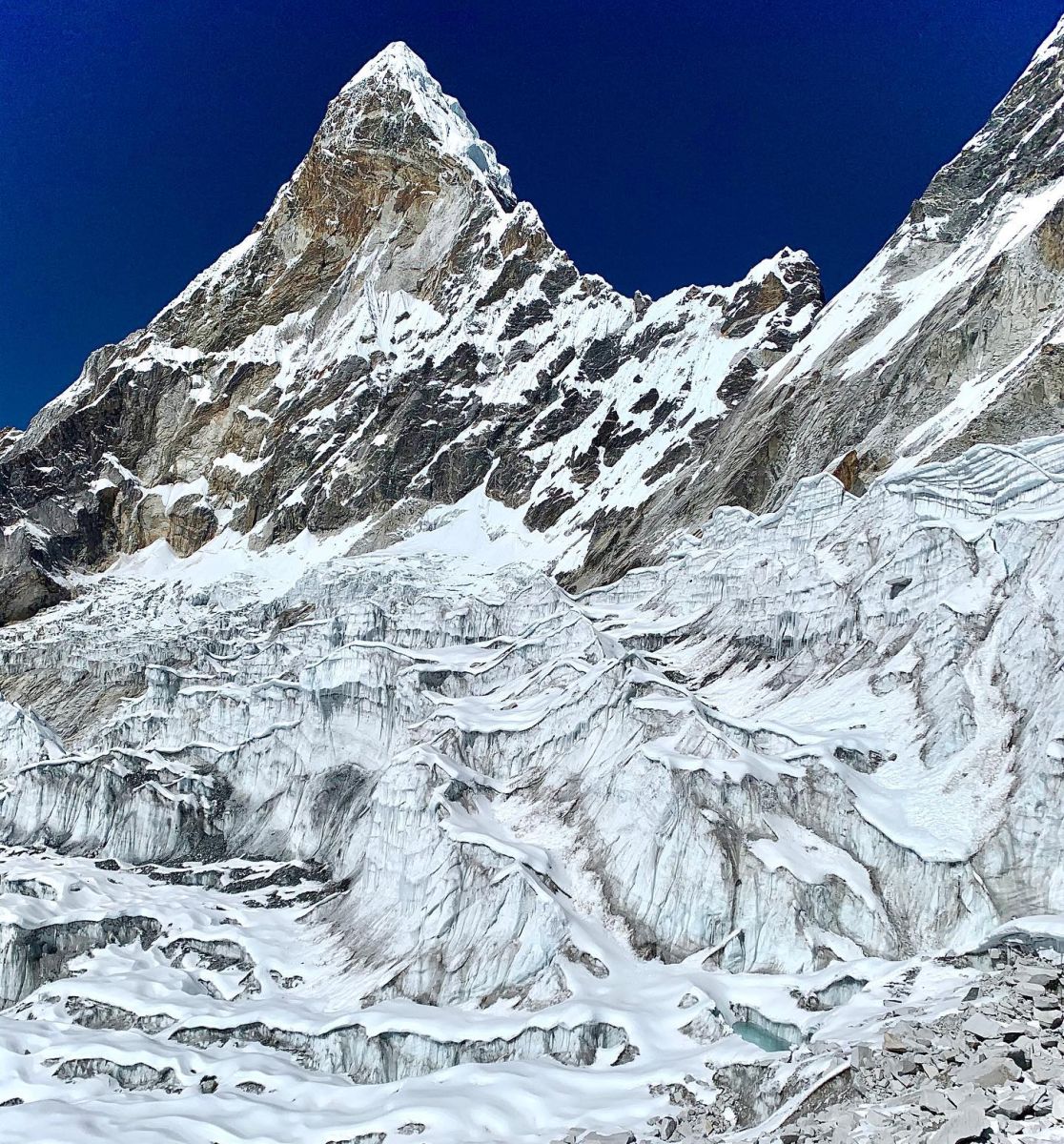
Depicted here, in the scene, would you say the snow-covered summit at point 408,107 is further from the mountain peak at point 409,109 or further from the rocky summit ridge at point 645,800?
the rocky summit ridge at point 645,800

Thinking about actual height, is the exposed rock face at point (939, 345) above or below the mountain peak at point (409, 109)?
below

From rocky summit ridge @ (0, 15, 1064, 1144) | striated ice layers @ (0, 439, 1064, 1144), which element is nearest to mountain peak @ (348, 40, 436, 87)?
rocky summit ridge @ (0, 15, 1064, 1144)

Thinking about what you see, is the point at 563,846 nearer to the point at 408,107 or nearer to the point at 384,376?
the point at 384,376

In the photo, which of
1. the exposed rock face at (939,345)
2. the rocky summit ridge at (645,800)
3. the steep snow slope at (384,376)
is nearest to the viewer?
the rocky summit ridge at (645,800)

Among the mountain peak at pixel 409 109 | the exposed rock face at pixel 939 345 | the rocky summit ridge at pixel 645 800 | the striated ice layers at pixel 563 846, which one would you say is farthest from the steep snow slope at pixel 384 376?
the striated ice layers at pixel 563 846

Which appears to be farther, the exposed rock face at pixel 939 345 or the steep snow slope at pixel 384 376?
the steep snow slope at pixel 384 376

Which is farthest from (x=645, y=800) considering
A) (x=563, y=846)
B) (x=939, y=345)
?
(x=939, y=345)
